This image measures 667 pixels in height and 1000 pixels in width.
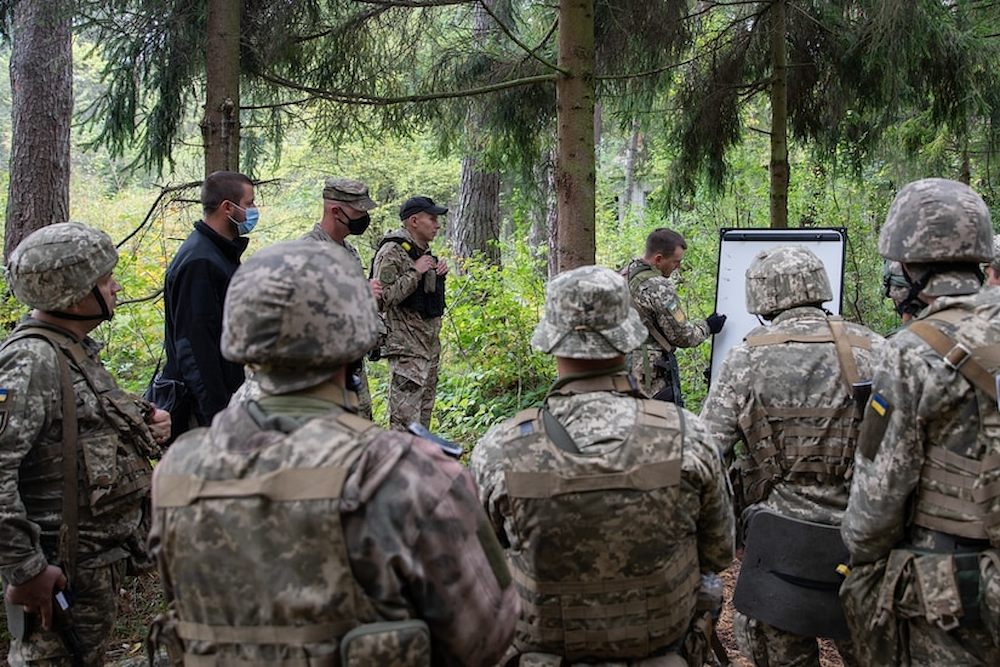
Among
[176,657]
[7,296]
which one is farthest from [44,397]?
[7,296]

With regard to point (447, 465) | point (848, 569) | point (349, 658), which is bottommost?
point (848, 569)

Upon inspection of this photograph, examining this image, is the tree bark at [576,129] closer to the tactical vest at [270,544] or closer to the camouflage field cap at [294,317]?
the camouflage field cap at [294,317]

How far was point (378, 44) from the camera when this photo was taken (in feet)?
24.2

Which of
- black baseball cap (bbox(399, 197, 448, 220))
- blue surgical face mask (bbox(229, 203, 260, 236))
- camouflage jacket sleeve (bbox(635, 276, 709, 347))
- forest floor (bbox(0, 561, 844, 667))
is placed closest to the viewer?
forest floor (bbox(0, 561, 844, 667))

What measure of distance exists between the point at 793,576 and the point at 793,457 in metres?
0.51

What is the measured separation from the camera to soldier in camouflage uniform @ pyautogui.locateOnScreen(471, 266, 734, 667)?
8.53ft

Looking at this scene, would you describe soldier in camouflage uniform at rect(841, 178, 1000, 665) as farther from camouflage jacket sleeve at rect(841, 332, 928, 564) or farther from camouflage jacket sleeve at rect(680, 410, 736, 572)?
camouflage jacket sleeve at rect(680, 410, 736, 572)

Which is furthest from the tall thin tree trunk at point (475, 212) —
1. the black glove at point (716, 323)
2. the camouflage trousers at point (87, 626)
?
the camouflage trousers at point (87, 626)

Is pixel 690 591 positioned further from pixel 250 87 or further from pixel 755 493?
pixel 250 87

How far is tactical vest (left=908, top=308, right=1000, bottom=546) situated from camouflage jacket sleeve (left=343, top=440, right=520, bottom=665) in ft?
5.70

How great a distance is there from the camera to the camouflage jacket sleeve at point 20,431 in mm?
3090

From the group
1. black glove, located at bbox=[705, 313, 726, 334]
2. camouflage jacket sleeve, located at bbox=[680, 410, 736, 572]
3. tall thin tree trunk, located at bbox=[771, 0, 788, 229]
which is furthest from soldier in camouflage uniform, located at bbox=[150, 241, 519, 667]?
tall thin tree trunk, located at bbox=[771, 0, 788, 229]

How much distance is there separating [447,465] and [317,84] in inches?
237

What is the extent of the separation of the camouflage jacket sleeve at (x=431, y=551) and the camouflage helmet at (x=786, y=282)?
2405 mm
